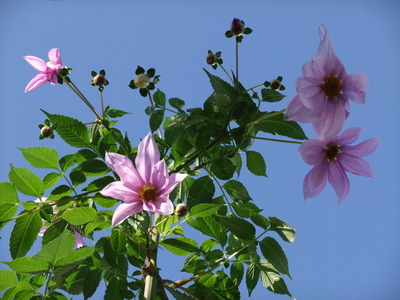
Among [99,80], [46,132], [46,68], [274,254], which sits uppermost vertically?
[46,68]

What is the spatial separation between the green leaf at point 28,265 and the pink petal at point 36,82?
512 mm

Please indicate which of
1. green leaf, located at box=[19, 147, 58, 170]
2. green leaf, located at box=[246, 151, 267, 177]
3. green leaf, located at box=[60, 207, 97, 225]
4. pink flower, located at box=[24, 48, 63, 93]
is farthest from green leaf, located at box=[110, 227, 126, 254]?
pink flower, located at box=[24, 48, 63, 93]

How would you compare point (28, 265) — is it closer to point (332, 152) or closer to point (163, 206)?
point (163, 206)

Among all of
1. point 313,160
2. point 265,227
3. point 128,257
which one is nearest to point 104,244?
point 128,257

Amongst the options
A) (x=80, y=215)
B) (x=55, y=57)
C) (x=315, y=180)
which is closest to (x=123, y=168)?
(x=80, y=215)

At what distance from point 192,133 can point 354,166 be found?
37cm

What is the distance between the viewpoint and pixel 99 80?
118cm

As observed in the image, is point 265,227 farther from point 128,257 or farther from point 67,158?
point 67,158

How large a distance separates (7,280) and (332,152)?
752 mm

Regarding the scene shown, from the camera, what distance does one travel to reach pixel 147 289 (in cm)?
104

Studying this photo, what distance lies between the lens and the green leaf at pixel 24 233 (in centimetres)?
111

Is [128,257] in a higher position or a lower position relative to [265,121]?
lower

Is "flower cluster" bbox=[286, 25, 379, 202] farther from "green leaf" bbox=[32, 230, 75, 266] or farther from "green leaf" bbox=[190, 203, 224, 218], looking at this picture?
"green leaf" bbox=[32, 230, 75, 266]

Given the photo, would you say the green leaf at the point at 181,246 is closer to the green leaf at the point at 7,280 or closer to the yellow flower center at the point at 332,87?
the green leaf at the point at 7,280
